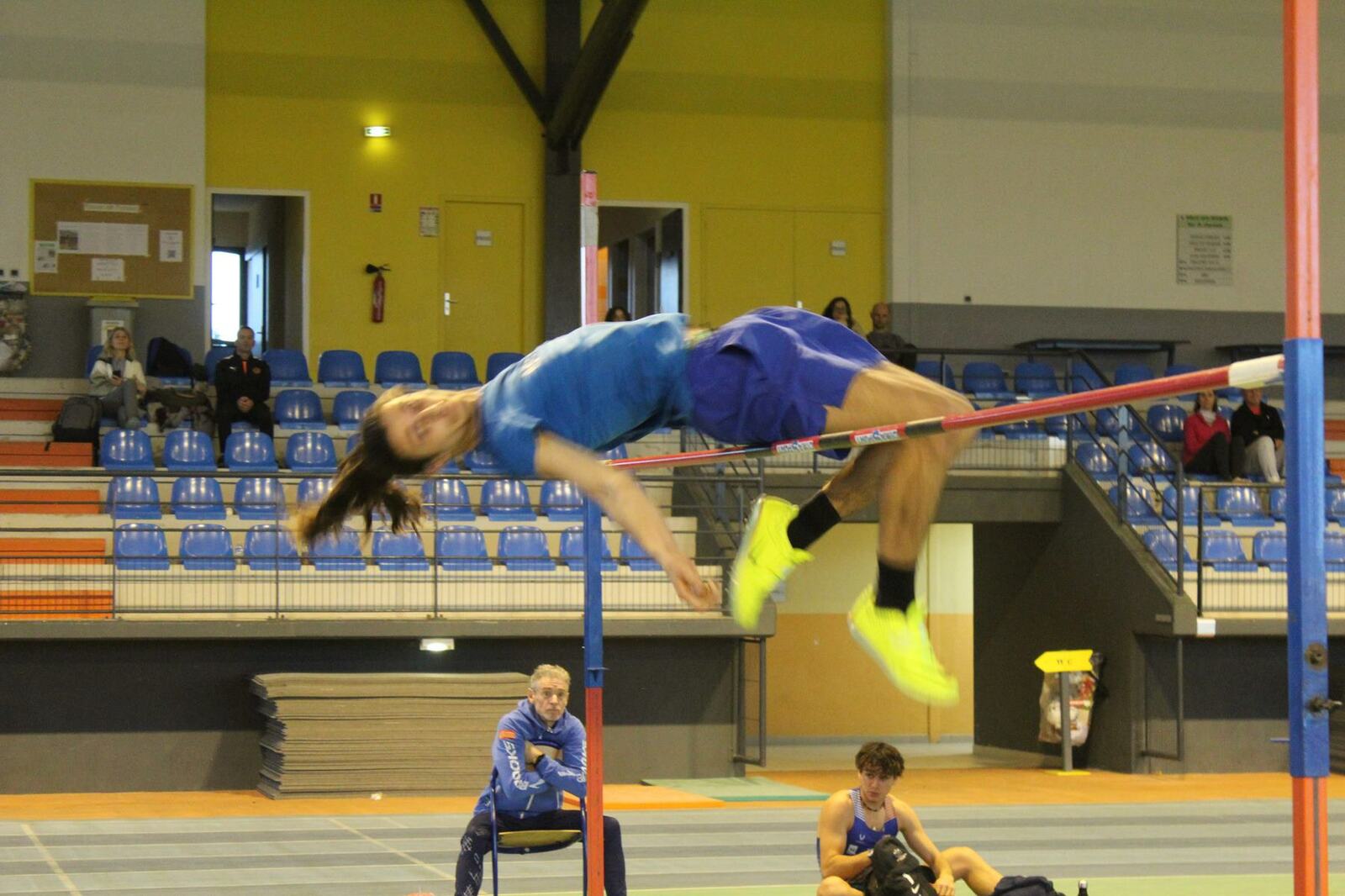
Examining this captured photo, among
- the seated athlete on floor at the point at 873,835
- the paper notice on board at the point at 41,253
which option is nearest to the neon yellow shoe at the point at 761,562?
the seated athlete on floor at the point at 873,835

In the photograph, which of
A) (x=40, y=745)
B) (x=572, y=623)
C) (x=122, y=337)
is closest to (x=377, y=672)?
Result: (x=572, y=623)

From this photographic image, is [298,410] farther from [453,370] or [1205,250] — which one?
[1205,250]

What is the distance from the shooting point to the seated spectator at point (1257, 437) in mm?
14805

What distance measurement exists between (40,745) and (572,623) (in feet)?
12.0

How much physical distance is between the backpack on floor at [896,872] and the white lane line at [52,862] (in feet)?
12.0

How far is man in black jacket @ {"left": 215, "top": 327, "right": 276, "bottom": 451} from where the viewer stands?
14.1m

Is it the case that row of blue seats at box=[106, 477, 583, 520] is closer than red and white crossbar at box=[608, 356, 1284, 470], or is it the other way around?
red and white crossbar at box=[608, 356, 1284, 470]

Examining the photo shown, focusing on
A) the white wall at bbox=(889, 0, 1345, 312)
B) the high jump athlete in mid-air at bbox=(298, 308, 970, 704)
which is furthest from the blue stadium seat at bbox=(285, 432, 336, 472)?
the high jump athlete in mid-air at bbox=(298, 308, 970, 704)

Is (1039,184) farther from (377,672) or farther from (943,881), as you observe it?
(943,881)

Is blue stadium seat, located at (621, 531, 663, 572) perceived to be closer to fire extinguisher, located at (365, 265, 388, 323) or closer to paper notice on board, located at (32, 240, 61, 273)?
fire extinguisher, located at (365, 265, 388, 323)

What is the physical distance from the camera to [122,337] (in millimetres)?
14234

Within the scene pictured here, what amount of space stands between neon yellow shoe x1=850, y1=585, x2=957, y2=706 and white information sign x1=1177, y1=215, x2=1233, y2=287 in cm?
1507

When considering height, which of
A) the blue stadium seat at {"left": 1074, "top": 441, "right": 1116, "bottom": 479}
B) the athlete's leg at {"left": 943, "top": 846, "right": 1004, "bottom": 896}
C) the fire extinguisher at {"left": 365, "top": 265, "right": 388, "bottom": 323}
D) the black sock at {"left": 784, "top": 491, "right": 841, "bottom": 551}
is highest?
the fire extinguisher at {"left": 365, "top": 265, "right": 388, "bottom": 323}

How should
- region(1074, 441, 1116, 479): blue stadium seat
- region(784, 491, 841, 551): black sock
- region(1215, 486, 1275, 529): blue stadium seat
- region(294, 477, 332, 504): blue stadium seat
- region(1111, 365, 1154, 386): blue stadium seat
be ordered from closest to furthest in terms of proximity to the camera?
1. region(784, 491, 841, 551): black sock
2. region(294, 477, 332, 504): blue stadium seat
3. region(1074, 441, 1116, 479): blue stadium seat
4. region(1215, 486, 1275, 529): blue stadium seat
5. region(1111, 365, 1154, 386): blue stadium seat
